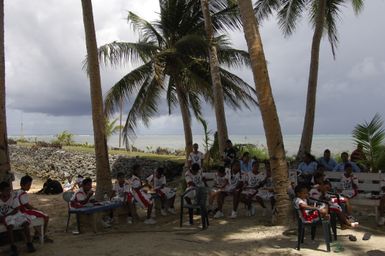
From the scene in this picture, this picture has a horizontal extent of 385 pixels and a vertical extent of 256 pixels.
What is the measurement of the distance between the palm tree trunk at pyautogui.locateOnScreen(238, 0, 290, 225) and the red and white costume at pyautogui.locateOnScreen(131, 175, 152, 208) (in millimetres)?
2816

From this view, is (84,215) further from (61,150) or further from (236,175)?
(61,150)

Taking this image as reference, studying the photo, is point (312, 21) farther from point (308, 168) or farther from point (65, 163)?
point (65, 163)

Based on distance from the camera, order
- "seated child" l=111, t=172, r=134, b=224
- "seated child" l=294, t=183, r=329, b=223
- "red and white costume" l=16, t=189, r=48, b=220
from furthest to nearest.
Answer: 1. "seated child" l=111, t=172, r=134, b=224
2. "red and white costume" l=16, t=189, r=48, b=220
3. "seated child" l=294, t=183, r=329, b=223

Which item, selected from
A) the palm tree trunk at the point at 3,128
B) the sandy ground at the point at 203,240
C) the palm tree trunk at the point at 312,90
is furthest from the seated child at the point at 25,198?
the palm tree trunk at the point at 312,90

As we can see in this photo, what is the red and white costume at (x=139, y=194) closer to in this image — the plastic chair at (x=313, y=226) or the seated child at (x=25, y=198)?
the seated child at (x=25, y=198)

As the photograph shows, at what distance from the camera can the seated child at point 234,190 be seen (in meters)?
9.67

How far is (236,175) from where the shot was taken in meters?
10.2

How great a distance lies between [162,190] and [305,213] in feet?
13.8

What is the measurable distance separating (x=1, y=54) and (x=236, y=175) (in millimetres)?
5702

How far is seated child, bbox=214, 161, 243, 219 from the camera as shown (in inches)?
381

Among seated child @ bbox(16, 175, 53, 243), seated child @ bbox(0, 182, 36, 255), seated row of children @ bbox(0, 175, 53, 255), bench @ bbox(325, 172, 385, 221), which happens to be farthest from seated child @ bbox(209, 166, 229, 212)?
seated child @ bbox(0, 182, 36, 255)

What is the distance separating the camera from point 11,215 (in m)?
7.31

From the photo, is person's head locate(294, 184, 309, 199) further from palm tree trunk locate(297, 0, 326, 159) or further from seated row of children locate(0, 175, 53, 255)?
palm tree trunk locate(297, 0, 326, 159)

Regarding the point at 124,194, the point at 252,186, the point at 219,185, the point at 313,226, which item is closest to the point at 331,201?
the point at 313,226
